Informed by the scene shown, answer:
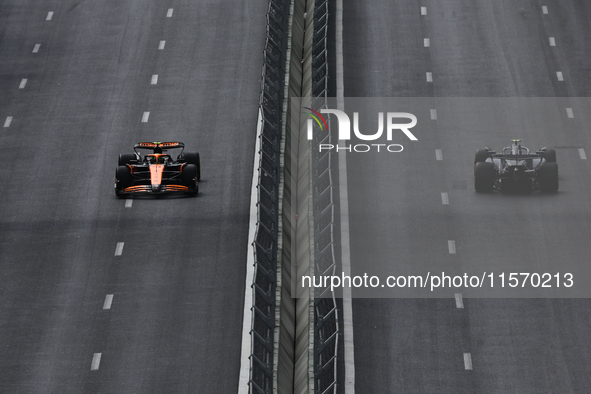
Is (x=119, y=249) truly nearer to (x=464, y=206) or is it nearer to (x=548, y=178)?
(x=464, y=206)

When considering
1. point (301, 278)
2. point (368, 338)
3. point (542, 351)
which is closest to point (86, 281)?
point (301, 278)

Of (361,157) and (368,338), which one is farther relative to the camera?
(361,157)

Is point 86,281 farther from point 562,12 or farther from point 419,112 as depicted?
point 562,12

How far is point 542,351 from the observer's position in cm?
2745

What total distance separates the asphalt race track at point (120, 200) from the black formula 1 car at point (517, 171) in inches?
310

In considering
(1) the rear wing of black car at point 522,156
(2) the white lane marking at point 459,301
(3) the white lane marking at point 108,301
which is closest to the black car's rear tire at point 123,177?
(3) the white lane marking at point 108,301

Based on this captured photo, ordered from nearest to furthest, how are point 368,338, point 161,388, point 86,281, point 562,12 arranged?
point 161,388 → point 368,338 → point 86,281 → point 562,12

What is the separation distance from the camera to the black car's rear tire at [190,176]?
3338 cm

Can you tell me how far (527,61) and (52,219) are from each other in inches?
828

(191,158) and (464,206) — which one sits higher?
(191,158)

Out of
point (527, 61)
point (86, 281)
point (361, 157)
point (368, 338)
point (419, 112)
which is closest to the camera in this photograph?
point (368, 338)

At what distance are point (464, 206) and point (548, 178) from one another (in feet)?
10.1

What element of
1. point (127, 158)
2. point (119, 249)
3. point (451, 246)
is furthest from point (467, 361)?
point (127, 158)

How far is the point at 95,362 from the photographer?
26.9 m
